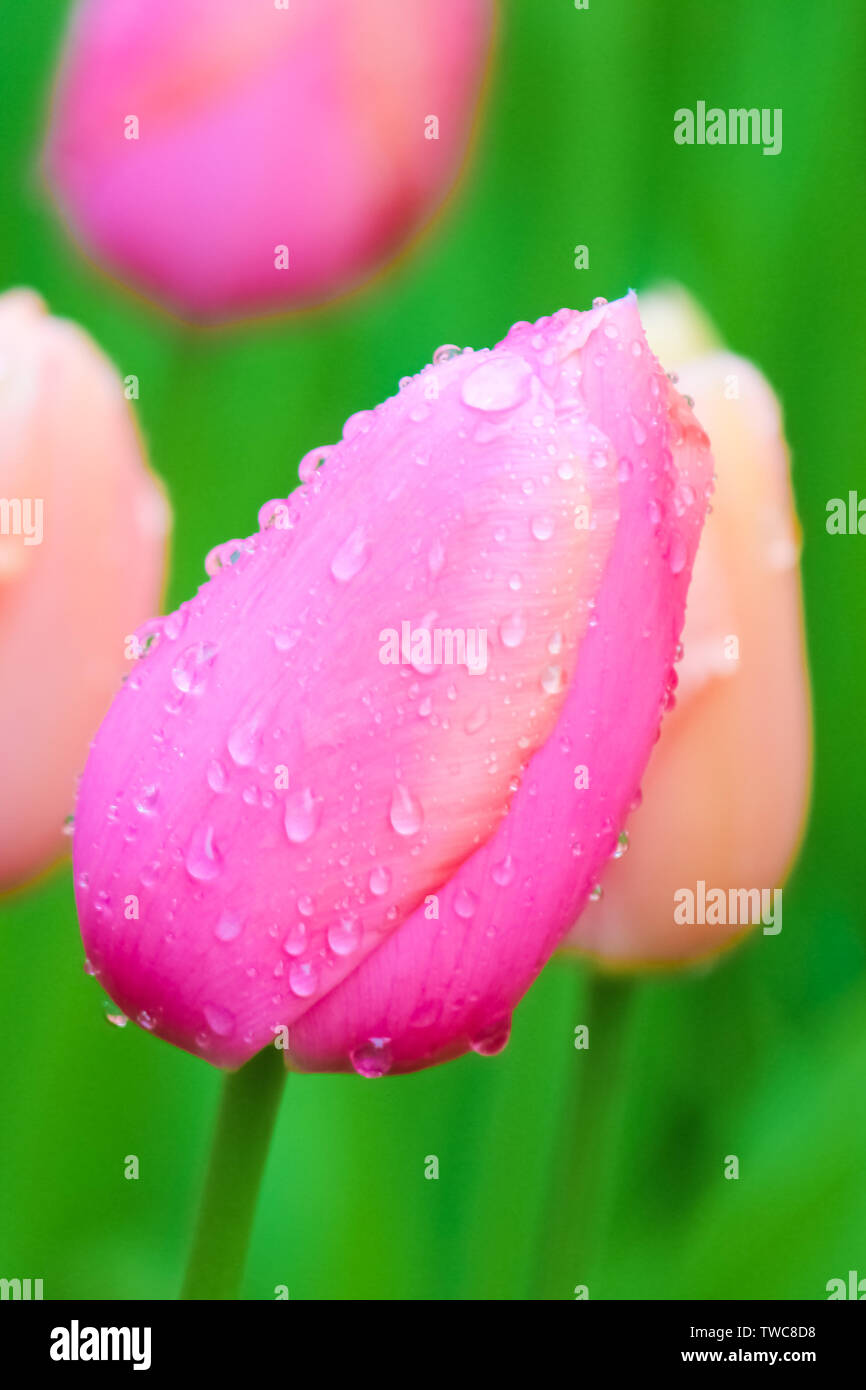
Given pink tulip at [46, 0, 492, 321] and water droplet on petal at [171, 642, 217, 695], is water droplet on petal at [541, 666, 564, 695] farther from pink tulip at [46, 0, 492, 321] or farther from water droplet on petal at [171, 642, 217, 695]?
pink tulip at [46, 0, 492, 321]

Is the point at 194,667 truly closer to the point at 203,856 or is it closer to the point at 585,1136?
the point at 203,856

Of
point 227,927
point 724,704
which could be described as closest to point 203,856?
point 227,927

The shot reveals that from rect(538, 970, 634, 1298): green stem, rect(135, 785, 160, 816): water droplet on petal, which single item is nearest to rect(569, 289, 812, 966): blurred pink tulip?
rect(538, 970, 634, 1298): green stem

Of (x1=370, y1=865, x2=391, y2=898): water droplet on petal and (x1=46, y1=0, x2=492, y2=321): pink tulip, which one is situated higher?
(x1=46, y1=0, x2=492, y2=321): pink tulip

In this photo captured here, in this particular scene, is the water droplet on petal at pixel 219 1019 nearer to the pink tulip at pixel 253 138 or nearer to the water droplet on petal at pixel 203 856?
the water droplet on petal at pixel 203 856

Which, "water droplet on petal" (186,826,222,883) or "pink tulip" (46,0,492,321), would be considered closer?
"water droplet on petal" (186,826,222,883)

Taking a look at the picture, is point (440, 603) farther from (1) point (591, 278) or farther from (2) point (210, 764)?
(1) point (591, 278)
